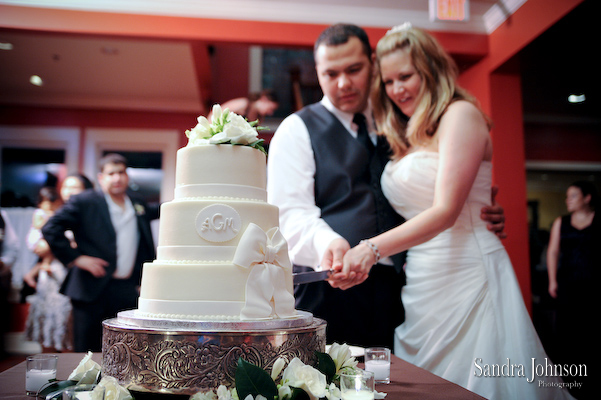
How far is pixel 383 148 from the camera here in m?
2.47

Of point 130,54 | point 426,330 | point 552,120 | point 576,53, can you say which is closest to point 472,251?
point 426,330

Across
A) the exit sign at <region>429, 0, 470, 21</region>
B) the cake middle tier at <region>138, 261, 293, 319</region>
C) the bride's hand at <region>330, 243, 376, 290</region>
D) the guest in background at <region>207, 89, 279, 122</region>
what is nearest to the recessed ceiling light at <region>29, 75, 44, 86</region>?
the guest in background at <region>207, 89, 279, 122</region>

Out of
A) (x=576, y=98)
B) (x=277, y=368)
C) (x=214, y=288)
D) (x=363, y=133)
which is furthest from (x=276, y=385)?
(x=576, y=98)

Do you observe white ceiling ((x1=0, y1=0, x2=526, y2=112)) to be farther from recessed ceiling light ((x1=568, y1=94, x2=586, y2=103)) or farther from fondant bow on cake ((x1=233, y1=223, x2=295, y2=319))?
fondant bow on cake ((x1=233, y1=223, x2=295, y2=319))

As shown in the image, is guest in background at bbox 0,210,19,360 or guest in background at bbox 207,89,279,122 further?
guest in background at bbox 207,89,279,122

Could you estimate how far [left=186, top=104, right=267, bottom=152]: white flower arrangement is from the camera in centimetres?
145

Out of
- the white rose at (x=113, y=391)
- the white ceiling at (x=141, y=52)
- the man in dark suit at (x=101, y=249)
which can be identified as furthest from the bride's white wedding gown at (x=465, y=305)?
the white ceiling at (x=141, y=52)

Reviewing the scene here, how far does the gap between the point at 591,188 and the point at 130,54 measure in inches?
206

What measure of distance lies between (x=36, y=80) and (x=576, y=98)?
7.34 metres

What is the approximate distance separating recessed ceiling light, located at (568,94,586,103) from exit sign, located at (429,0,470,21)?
10.0 feet

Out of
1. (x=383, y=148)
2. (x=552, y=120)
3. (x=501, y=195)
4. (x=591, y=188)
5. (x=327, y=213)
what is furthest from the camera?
(x=552, y=120)

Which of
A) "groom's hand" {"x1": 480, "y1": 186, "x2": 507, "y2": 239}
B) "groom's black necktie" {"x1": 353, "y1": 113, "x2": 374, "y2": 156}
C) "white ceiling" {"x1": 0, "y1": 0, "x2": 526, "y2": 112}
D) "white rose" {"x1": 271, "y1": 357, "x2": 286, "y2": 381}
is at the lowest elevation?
"white rose" {"x1": 271, "y1": 357, "x2": 286, "y2": 381}

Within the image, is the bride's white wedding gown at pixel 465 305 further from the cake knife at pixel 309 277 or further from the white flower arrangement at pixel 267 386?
the white flower arrangement at pixel 267 386

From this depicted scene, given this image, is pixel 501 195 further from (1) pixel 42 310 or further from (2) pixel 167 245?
(1) pixel 42 310
